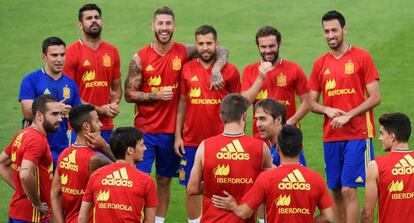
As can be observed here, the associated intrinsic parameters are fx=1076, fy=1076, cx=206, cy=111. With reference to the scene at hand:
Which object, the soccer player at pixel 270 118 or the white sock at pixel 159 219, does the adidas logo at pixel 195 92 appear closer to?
the white sock at pixel 159 219

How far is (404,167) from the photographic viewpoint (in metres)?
10.5

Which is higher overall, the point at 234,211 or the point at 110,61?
the point at 110,61

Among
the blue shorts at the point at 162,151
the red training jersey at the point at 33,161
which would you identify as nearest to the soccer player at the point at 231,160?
the red training jersey at the point at 33,161

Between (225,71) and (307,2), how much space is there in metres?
11.8

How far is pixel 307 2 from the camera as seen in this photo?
25500 mm

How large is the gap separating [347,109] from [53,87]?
12.4ft

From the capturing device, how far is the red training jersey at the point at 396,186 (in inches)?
412

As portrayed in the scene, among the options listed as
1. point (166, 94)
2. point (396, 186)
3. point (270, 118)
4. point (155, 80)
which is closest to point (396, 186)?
point (396, 186)

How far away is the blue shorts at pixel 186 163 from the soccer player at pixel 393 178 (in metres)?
3.98

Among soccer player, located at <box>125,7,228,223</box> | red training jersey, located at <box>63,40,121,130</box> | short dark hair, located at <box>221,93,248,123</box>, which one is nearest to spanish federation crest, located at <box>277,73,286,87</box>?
soccer player, located at <box>125,7,228,223</box>

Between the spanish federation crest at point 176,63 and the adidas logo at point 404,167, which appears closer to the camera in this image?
the adidas logo at point 404,167

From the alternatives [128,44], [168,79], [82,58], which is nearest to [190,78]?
[168,79]

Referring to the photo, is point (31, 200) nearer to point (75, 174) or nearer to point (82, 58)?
point (75, 174)

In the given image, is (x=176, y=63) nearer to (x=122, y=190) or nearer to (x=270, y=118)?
(x=270, y=118)
